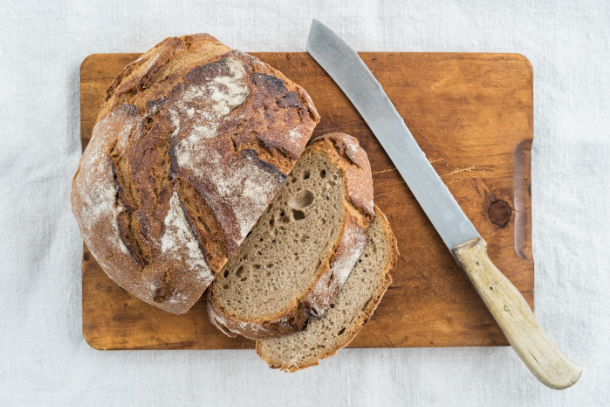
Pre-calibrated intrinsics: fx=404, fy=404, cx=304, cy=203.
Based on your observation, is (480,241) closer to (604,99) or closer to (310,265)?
(310,265)

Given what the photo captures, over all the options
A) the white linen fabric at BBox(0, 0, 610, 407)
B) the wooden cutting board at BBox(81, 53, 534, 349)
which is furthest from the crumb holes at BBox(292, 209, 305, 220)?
the white linen fabric at BBox(0, 0, 610, 407)

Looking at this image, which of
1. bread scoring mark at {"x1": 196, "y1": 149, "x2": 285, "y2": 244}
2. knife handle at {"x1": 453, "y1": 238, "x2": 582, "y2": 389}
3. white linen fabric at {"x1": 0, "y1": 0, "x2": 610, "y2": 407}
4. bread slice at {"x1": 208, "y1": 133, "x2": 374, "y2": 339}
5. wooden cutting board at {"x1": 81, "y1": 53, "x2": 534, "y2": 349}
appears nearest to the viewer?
bread scoring mark at {"x1": 196, "y1": 149, "x2": 285, "y2": 244}

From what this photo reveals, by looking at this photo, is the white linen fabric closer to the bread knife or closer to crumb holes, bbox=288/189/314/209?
the bread knife

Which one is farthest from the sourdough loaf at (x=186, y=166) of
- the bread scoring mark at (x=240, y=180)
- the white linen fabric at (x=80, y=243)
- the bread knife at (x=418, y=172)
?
the white linen fabric at (x=80, y=243)

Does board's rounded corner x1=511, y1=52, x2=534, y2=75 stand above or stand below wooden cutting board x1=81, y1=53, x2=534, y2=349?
above

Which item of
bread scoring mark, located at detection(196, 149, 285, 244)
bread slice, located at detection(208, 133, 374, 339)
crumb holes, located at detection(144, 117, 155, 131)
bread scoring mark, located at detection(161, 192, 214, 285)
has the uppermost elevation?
crumb holes, located at detection(144, 117, 155, 131)

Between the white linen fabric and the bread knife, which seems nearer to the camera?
the bread knife

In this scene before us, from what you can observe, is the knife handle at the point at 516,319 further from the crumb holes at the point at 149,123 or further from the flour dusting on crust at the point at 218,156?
the crumb holes at the point at 149,123

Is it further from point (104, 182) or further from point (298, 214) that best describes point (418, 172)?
point (104, 182)
